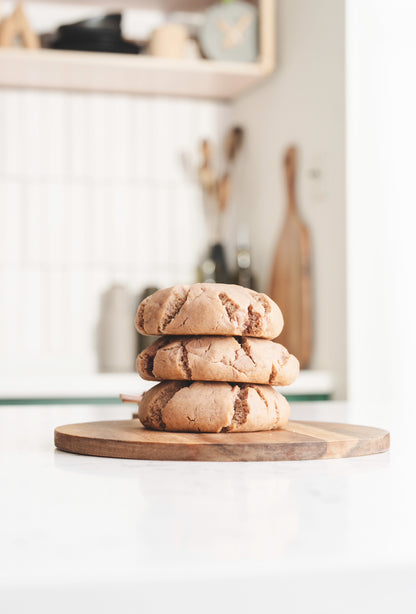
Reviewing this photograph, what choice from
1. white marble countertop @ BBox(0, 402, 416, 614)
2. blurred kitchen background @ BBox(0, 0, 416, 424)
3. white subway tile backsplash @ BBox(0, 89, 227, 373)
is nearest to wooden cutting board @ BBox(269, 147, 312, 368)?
blurred kitchen background @ BBox(0, 0, 416, 424)

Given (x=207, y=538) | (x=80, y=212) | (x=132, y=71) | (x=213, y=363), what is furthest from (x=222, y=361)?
(x=80, y=212)

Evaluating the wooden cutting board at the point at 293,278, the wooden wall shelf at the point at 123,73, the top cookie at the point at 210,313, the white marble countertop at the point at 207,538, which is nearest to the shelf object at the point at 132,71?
the wooden wall shelf at the point at 123,73

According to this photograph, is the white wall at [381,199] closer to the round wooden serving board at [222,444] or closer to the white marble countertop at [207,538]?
the round wooden serving board at [222,444]

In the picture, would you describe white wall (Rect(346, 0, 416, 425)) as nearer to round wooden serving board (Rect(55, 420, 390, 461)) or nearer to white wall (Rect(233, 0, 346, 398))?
white wall (Rect(233, 0, 346, 398))

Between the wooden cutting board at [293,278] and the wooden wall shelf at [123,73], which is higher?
the wooden wall shelf at [123,73]

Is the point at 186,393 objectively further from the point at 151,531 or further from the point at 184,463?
the point at 151,531

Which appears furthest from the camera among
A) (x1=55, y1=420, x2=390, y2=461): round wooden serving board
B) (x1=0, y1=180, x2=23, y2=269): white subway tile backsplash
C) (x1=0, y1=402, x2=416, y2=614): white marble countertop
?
(x1=0, y1=180, x2=23, y2=269): white subway tile backsplash
